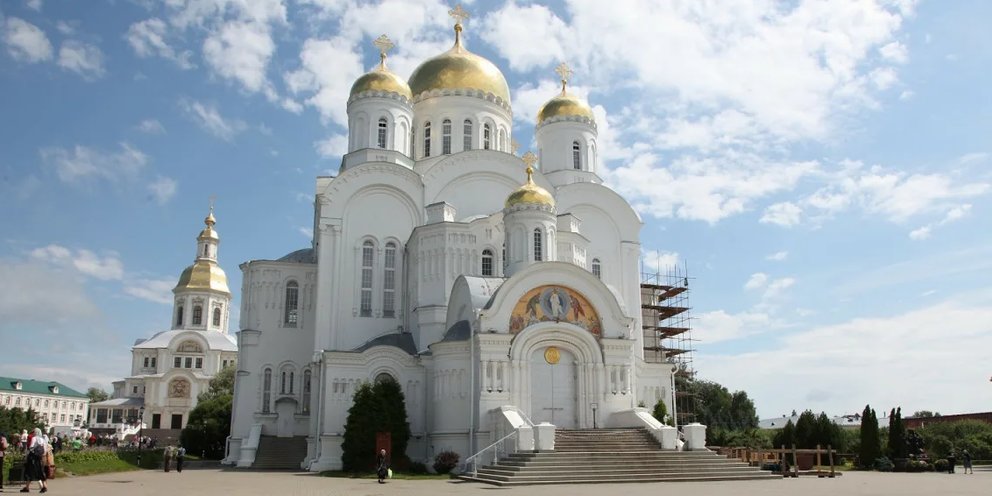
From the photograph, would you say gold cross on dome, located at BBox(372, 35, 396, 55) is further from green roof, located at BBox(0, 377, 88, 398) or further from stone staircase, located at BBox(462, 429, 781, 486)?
green roof, located at BBox(0, 377, 88, 398)

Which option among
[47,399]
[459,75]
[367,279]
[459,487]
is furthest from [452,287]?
[47,399]

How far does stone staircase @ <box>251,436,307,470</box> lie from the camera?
92.7 ft

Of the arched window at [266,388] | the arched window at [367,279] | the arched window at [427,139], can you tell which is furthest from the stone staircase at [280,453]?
the arched window at [427,139]

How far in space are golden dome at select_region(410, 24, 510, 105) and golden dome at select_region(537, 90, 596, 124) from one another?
1711 mm

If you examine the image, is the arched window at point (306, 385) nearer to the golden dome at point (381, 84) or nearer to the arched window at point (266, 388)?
the arched window at point (266, 388)

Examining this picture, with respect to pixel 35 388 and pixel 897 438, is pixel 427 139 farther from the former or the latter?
pixel 35 388

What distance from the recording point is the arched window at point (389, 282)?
30484mm

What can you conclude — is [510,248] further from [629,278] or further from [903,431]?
[903,431]

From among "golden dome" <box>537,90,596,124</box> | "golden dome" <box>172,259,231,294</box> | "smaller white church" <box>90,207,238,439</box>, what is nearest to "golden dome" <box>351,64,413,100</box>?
"golden dome" <box>537,90,596,124</box>

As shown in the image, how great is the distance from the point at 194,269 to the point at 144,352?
7.51 m

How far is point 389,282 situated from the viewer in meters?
30.9

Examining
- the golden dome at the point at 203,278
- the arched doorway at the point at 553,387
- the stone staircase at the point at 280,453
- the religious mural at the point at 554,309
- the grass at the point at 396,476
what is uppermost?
the golden dome at the point at 203,278

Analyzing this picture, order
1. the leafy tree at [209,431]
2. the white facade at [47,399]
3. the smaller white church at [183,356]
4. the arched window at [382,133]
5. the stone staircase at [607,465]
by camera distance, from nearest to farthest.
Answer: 1. the stone staircase at [607,465]
2. the arched window at [382,133]
3. the leafy tree at [209,431]
4. the smaller white church at [183,356]
5. the white facade at [47,399]

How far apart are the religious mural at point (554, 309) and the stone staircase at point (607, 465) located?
3.70 meters
